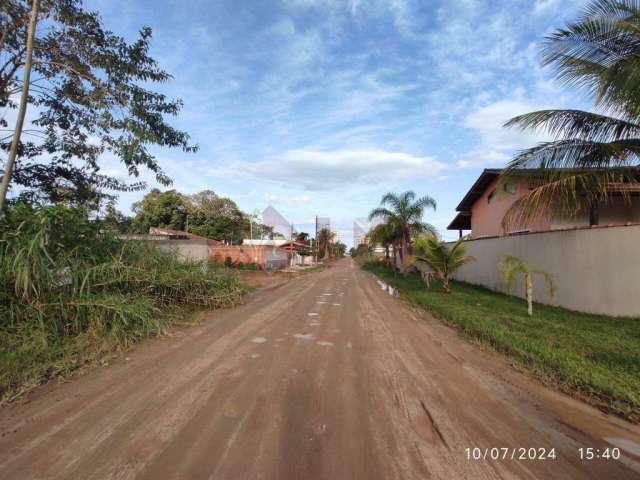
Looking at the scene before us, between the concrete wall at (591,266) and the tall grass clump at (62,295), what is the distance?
9882mm

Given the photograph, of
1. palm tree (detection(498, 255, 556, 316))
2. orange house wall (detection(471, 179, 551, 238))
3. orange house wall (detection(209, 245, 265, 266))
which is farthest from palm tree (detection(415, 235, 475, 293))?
orange house wall (detection(209, 245, 265, 266))

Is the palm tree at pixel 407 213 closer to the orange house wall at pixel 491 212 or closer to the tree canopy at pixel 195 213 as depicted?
the orange house wall at pixel 491 212

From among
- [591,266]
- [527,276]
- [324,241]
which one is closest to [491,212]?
[591,266]

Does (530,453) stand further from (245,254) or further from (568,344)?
(245,254)

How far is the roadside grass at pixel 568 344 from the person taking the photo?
3.75 m

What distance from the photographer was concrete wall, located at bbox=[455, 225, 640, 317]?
295 inches

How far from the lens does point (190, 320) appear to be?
7422mm

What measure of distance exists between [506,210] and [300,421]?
15.7m

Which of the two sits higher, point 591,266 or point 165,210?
point 165,210

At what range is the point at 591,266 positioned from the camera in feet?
27.1

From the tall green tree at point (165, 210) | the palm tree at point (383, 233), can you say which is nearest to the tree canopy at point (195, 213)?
the tall green tree at point (165, 210)

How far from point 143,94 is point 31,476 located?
7.79 m

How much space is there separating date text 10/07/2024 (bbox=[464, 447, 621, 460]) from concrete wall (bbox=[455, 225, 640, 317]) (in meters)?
6.70

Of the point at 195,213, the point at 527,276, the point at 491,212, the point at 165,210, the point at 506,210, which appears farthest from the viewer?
the point at 195,213
